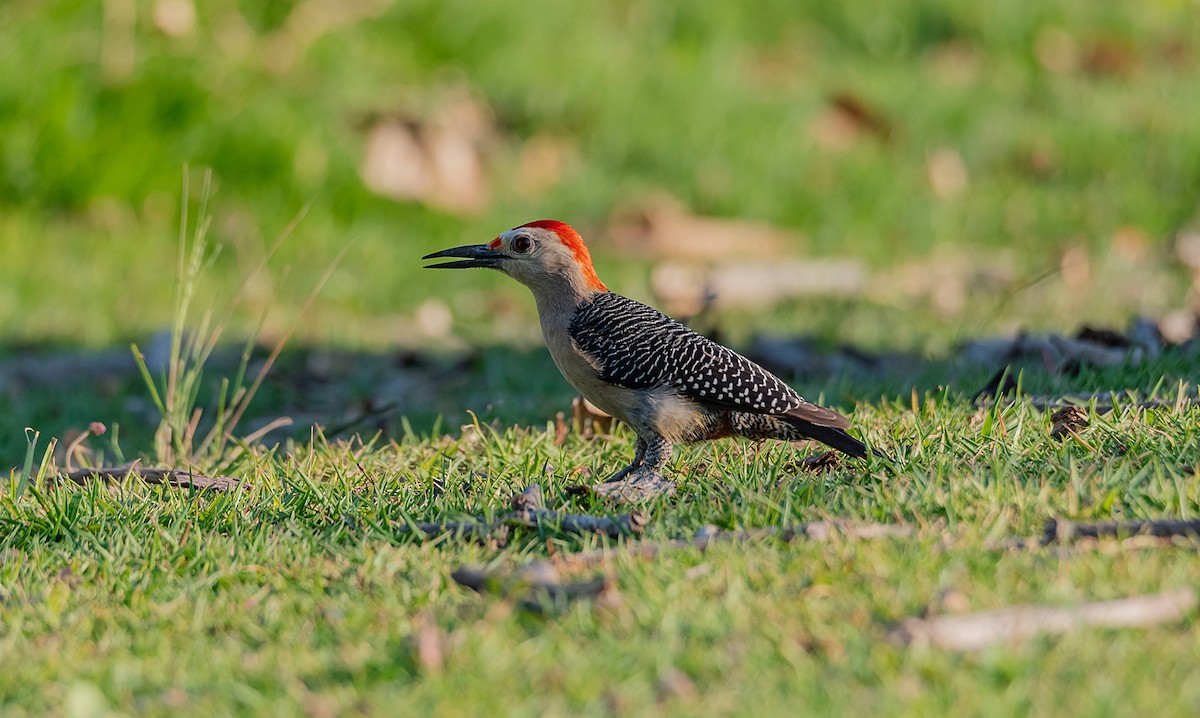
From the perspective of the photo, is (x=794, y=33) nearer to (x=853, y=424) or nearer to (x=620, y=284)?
(x=620, y=284)

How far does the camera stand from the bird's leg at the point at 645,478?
4062 mm

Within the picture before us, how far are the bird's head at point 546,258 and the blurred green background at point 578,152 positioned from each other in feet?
9.33

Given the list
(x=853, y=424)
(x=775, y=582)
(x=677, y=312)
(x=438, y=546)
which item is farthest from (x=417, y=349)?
(x=775, y=582)

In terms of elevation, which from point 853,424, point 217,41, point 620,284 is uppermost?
point 217,41

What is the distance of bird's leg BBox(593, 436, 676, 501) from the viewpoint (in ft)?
13.3

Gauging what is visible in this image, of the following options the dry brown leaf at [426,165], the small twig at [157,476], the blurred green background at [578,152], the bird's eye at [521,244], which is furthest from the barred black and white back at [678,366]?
the dry brown leaf at [426,165]

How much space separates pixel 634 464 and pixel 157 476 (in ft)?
5.08

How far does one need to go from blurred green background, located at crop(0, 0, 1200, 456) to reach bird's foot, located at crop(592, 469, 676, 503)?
11.7 ft

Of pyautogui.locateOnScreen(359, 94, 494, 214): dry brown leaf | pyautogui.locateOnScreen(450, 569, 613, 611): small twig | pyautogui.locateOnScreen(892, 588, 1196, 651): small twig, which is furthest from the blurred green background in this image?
pyautogui.locateOnScreen(892, 588, 1196, 651): small twig

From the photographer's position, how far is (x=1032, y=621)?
2895 mm

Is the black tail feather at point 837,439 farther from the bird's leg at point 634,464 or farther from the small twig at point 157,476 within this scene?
the small twig at point 157,476

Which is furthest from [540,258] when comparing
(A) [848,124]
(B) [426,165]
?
(A) [848,124]

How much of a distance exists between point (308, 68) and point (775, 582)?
8701 mm

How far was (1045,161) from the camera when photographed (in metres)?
11.0
